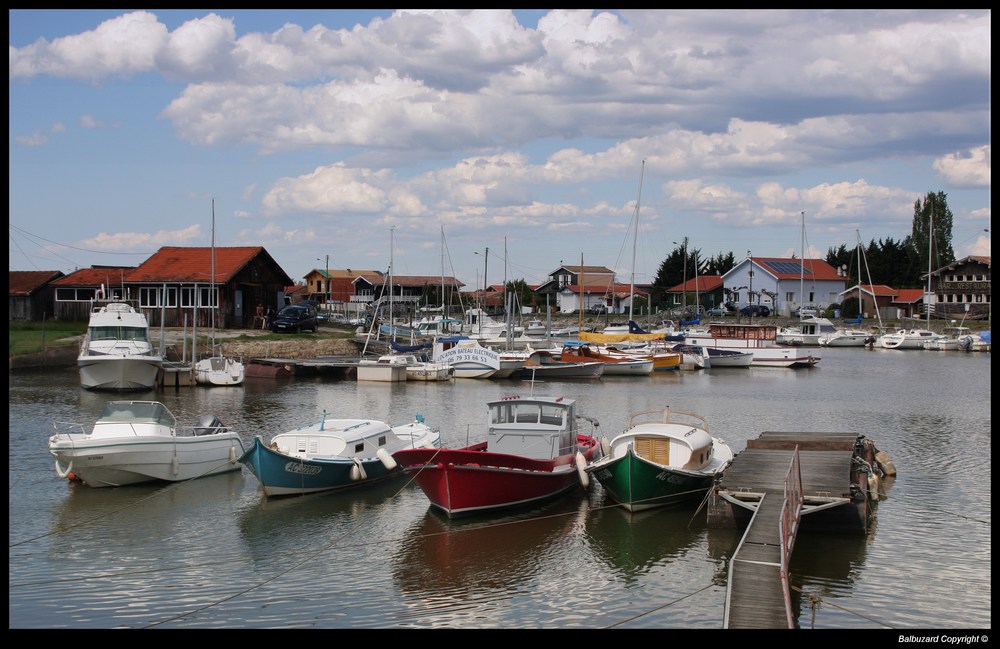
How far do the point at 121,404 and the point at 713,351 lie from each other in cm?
5424

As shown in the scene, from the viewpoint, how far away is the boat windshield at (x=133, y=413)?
2502 centimetres

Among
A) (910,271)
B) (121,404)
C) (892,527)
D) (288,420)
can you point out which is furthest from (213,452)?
(910,271)

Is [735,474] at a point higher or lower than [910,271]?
lower

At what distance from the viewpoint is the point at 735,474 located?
71.2ft

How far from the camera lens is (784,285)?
122 meters

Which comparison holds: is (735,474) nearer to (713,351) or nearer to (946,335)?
(713,351)

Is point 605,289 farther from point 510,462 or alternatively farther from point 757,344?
point 510,462

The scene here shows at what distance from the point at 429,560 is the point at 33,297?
62.9 m

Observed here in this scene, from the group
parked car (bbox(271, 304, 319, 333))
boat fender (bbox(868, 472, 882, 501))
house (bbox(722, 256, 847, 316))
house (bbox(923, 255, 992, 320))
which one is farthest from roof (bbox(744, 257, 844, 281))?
boat fender (bbox(868, 472, 882, 501))

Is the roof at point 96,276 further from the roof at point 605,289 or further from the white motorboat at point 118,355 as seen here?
the roof at point 605,289

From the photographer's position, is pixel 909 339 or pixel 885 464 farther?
pixel 909 339

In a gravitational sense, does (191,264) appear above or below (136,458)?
above

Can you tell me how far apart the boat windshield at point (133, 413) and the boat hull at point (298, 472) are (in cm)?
312

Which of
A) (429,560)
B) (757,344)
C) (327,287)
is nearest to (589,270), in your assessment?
(327,287)
